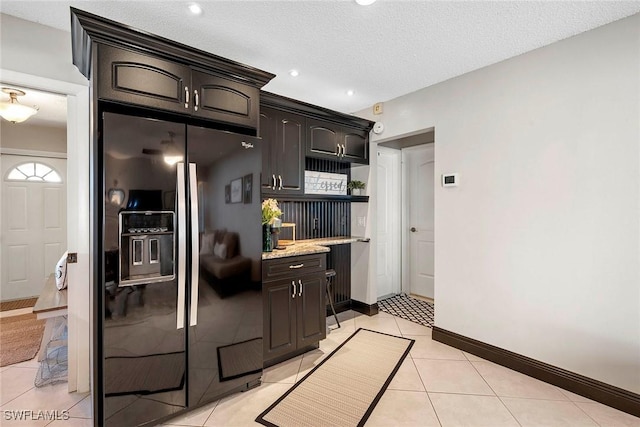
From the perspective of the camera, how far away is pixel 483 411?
2.01m

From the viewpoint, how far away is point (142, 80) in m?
1.82

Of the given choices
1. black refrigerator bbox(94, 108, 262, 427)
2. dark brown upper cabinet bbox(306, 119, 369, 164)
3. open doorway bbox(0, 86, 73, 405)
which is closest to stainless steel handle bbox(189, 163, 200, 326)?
black refrigerator bbox(94, 108, 262, 427)

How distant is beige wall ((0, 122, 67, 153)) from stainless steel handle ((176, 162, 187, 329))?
419cm

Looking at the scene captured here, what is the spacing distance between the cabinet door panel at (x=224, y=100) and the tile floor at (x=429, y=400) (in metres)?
2.05

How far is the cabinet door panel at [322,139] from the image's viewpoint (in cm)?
324

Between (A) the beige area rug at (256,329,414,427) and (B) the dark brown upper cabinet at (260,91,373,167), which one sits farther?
(B) the dark brown upper cabinet at (260,91,373,167)

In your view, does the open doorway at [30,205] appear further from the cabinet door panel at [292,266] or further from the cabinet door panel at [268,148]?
the cabinet door panel at [292,266]

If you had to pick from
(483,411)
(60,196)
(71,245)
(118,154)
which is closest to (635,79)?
(483,411)

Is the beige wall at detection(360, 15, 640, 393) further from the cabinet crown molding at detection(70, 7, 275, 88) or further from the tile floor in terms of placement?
the cabinet crown molding at detection(70, 7, 275, 88)

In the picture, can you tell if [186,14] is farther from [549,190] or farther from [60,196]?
[60,196]

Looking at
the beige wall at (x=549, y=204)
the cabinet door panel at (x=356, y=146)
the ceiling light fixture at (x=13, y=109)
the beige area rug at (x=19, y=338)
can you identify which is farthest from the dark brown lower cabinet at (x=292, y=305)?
the ceiling light fixture at (x=13, y=109)

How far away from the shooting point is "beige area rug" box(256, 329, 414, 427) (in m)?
1.93

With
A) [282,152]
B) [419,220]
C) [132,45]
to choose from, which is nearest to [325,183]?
[282,152]

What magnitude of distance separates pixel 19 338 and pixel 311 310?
3.08 meters
